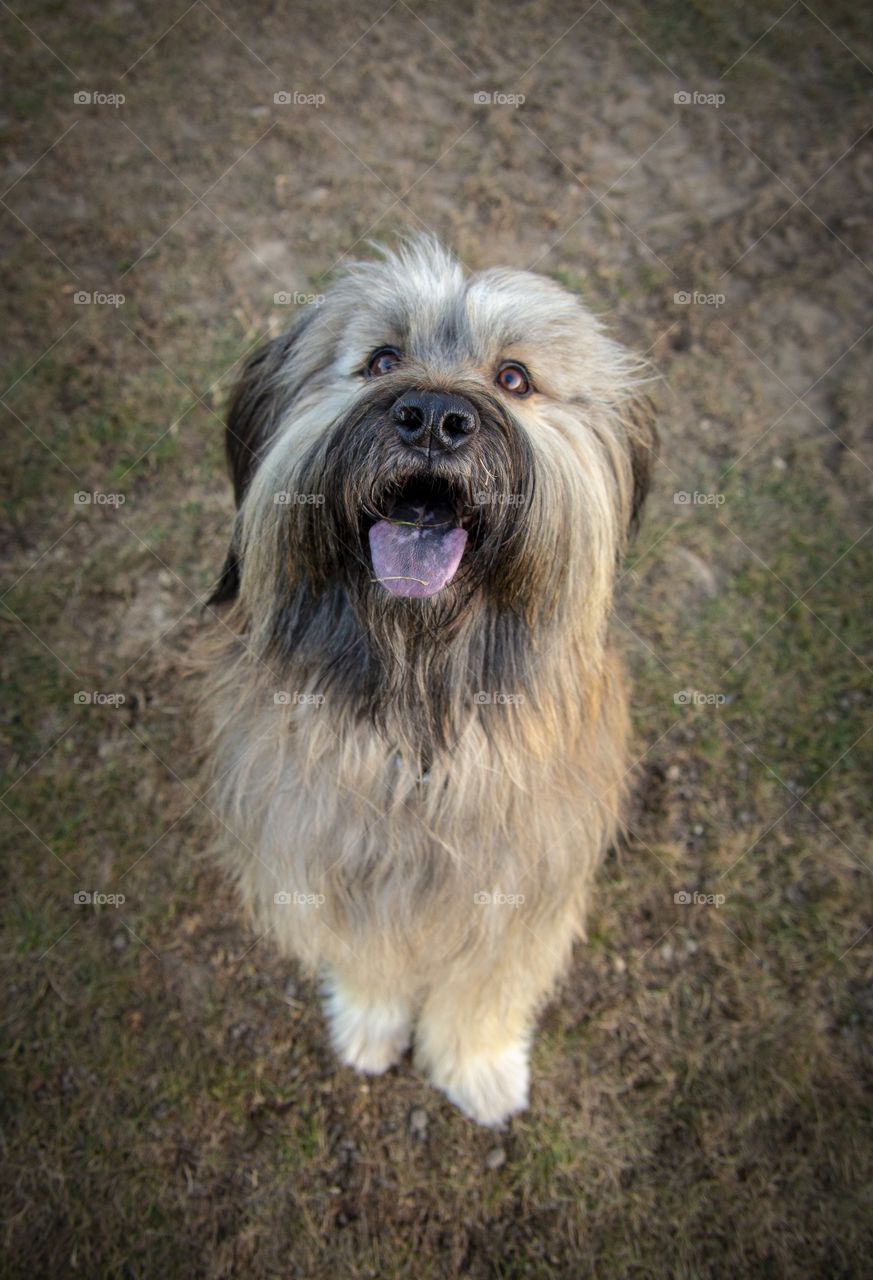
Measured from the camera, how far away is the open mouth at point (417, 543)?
1.83 meters

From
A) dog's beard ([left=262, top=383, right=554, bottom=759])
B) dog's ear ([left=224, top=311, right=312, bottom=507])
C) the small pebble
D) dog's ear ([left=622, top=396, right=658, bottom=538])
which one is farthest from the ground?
dog's ear ([left=224, top=311, right=312, bottom=507])

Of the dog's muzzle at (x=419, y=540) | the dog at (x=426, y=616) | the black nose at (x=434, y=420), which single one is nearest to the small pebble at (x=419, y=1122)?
the dog at (x=426, y=616)

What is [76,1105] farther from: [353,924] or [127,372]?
[127,372]

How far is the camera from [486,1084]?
3072mm

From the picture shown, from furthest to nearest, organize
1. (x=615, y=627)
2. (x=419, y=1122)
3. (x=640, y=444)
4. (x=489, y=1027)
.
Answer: (x=615, y=627) < (x=419, y=1122) < (x=489, y=1027) < (x=640, y=444)

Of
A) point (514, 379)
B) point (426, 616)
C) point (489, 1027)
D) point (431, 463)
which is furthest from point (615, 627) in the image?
point (431, 463)

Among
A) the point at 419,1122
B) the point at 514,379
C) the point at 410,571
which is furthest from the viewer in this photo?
the point at 419,1122

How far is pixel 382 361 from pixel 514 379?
12.6 inches

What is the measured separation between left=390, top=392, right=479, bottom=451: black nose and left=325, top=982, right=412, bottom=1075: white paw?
2115 mm

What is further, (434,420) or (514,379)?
(514,379)

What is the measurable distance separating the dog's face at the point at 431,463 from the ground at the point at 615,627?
0.51 m

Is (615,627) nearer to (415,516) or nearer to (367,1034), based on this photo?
(367,1034)

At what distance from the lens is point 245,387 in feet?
7.77

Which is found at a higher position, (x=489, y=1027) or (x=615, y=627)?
(x=615, y=627)
